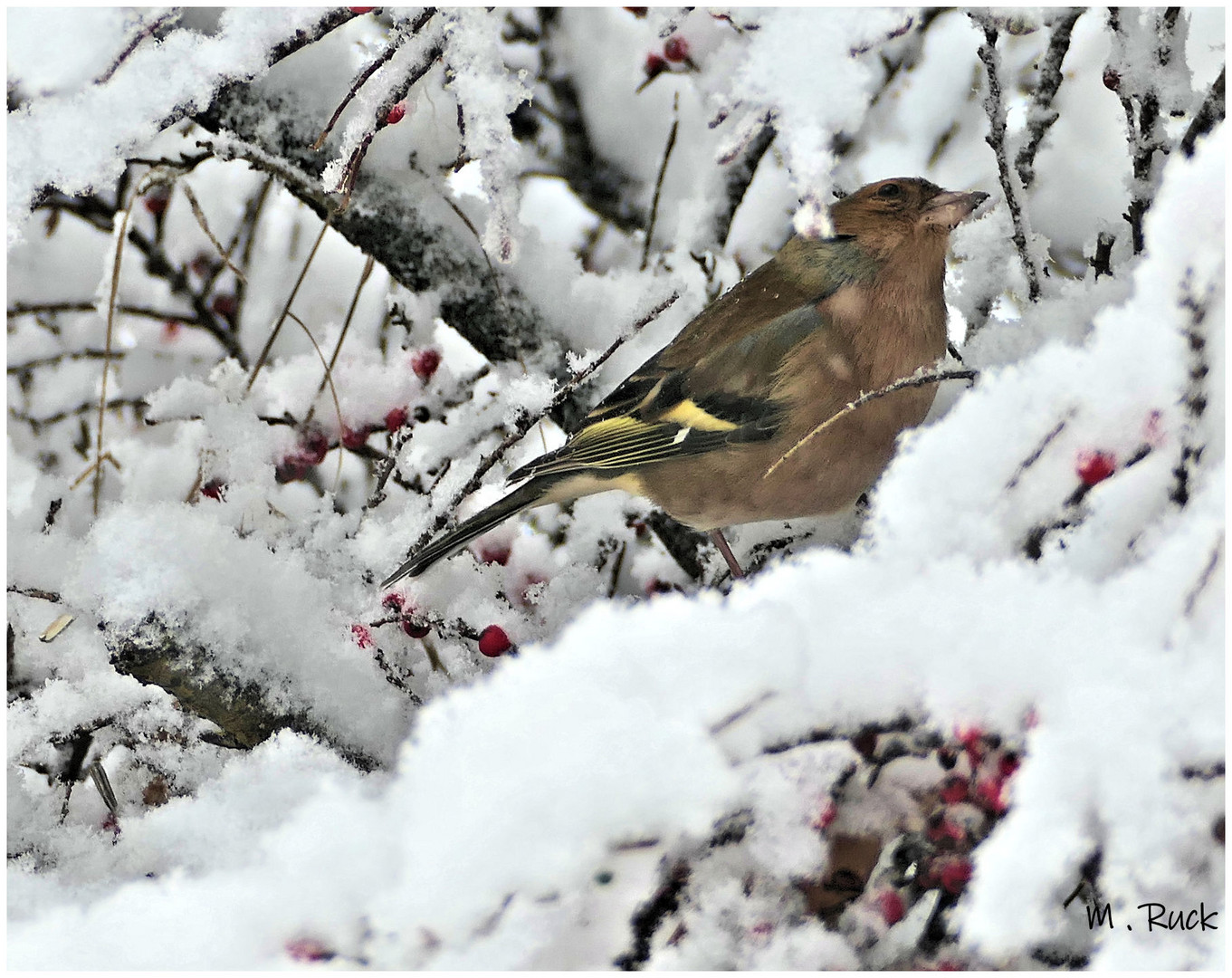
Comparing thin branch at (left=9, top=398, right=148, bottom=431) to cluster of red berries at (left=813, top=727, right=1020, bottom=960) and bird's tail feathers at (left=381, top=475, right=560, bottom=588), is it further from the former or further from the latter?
cluster of red berries at (left=813, top=727, right=1020, bottom=960)

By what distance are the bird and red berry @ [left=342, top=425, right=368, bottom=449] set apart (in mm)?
472

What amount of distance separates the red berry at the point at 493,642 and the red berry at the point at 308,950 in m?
0.78

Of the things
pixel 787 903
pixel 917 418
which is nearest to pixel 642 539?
pixel 917 418

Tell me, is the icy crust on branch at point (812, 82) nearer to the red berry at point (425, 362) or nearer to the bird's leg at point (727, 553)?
the bird's leg at point (727, 553)

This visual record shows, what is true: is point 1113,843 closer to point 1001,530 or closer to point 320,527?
point 1001,530

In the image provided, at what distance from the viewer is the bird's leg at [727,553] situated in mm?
1567

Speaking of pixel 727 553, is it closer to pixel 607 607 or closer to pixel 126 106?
pixel 607 607

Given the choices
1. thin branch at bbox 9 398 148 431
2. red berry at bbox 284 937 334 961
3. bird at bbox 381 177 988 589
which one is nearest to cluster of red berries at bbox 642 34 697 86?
bird at bbox 381 177 988 589

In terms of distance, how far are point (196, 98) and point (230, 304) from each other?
1.71 meters

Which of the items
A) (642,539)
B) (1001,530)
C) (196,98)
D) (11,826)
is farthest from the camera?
(642,539)

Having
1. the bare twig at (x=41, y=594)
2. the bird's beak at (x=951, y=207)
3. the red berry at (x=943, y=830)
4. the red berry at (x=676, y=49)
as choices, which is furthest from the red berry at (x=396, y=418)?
the red berry at (x=943, y=830)

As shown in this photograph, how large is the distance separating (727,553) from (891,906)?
93 cm

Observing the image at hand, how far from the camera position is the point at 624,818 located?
0.61m

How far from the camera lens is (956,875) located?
2.26ft
